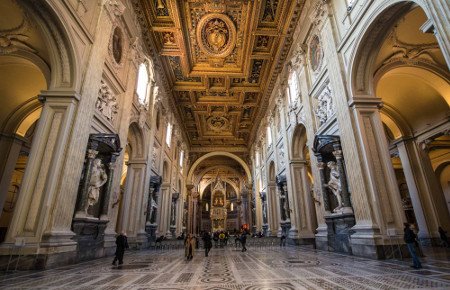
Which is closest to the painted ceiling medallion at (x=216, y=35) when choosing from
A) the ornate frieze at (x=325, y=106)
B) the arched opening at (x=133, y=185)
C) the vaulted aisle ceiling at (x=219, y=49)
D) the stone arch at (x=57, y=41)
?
the vaulted aisle ceiling at (x=219, y=49)

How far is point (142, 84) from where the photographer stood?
1210cm

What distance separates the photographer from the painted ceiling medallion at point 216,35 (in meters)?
12.2

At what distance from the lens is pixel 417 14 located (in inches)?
278

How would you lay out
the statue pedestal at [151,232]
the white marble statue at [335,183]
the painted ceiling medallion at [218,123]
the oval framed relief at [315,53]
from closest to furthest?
1. the white marble statue at [335,183]
2. the oval framed relief at [315,53]
3. the statue pedestal at [151,232]
4. the painted ceiling medallion at [218,123]

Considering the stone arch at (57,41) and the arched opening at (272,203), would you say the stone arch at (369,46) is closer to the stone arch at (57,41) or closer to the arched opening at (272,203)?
the stone arch at (57,41)

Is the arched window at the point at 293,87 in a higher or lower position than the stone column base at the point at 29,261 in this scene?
higher

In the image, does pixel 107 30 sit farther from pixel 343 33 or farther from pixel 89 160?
pixel 343 33

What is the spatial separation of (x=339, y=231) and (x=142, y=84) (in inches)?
416

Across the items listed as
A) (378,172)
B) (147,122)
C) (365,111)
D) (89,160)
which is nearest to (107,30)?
(89,160)

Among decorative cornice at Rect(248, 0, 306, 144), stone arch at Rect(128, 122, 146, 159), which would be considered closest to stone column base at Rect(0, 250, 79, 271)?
stone arch at Rect(128, 122, 146, 159)

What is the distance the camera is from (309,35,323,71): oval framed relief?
9469 millimetres

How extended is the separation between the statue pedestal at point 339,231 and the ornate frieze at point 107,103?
328 inches

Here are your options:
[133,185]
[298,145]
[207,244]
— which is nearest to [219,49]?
[298,145]

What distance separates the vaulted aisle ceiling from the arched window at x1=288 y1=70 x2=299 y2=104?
4.62 ft
